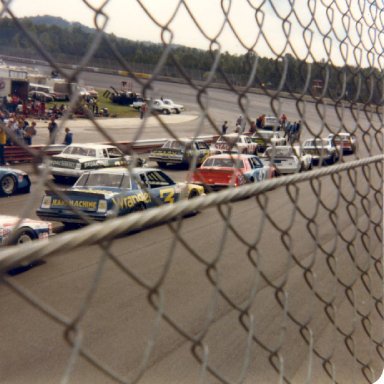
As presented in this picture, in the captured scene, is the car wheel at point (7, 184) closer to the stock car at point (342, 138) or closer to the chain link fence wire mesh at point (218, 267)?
the chain link fence wire mesh at point (218, 267)

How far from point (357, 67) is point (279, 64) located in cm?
73

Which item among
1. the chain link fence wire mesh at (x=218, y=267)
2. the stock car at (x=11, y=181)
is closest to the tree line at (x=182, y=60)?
the chain link fence wire mesh at (x=218, y=267)

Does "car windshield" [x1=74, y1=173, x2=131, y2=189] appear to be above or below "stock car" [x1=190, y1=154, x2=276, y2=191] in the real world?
below

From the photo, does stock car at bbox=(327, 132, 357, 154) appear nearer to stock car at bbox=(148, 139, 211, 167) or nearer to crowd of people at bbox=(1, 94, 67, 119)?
stock car at bbox=(148, 139, 211, 167)

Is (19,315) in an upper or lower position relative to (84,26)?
lower

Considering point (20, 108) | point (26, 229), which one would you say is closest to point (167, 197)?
point (20, 108)

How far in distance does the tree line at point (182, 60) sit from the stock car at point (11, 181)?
28.3ft

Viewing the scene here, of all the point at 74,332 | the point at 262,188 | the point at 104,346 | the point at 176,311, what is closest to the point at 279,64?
the point at 262,188

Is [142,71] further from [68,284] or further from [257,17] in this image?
[68,284]

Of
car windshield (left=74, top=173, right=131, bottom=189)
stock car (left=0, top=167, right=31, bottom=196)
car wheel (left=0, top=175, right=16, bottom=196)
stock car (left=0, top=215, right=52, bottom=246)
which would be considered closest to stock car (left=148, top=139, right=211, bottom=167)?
car windshield (left=74, top=173, right=131, bottom=189)

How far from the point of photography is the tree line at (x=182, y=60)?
1.14m

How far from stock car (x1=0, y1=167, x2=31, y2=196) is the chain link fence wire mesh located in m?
0.42

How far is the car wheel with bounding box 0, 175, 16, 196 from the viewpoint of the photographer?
36.2 ft

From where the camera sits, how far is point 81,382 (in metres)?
4.65
